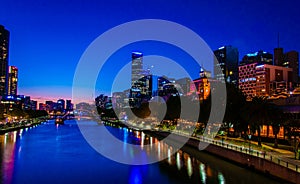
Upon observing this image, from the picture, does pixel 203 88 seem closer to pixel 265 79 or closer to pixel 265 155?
pixel 265 79

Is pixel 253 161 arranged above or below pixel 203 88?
below

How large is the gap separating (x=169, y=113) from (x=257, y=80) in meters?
77.7

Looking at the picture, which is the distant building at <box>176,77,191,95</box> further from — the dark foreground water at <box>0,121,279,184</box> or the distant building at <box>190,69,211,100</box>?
the dark foreground water at <box>0,121,279,184</box>

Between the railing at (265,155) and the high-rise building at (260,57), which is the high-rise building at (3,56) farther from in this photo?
the railing at (265,155)

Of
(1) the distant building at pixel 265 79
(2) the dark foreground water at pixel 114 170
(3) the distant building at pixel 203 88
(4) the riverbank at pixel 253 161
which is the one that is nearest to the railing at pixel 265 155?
(4) the riverbank at pixel 253 161

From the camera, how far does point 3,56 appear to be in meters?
184

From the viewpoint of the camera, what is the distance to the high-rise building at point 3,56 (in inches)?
6914

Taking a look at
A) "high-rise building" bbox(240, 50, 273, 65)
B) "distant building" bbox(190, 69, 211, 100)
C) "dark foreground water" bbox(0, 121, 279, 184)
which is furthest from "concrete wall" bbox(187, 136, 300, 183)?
"high-rise building" bbox(240, 50, 273, 65)

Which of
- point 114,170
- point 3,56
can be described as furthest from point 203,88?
point 3,56

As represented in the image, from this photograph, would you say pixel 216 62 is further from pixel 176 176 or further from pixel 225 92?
pixel 176 176

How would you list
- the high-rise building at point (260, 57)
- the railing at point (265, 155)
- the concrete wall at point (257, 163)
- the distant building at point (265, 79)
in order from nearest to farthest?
the concrete wall at point (257, 163) < the railing at point (265, 155) < the distant building at point (265, 79) < the high-rise building at point (260, 57)

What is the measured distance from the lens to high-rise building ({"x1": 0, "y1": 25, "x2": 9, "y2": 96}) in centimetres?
17562

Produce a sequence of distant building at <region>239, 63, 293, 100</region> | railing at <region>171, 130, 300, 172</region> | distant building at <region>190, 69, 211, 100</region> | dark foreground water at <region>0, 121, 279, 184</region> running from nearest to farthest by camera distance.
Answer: railing at <region>171, 130, 300, 172</region>, dark foreground water at <region>0, 121, 279, 184</region>, distant building at <region>190, 69, 211, 100</region>, distant building at <region>239, 63, 293, 100</region>

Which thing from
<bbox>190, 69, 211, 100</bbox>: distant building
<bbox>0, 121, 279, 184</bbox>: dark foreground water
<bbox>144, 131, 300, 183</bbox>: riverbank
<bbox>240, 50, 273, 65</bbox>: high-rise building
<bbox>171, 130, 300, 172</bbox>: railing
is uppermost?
<bbox>240, 50, 273, 65</bbox>: high-rise building
